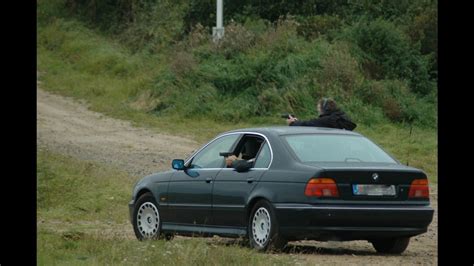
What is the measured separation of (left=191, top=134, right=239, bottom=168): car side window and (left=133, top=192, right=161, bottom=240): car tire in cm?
77

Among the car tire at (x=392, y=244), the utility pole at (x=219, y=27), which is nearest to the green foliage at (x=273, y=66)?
the utility pole at (x=219, y=27)

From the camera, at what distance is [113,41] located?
4328cm

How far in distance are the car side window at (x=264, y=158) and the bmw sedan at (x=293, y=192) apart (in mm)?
14

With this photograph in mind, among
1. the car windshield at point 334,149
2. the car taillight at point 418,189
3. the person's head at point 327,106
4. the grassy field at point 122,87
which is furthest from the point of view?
the grassy field at point 122,87

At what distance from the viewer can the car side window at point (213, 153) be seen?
45.5 ft

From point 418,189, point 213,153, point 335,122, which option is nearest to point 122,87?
point 335,122

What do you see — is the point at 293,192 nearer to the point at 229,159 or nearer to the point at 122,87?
the point at 229,159

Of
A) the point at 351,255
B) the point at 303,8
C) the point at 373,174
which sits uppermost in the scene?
the point at 303,8

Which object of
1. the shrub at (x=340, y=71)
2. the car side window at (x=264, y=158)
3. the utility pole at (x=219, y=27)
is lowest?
the car side window at (x=264, y=158)

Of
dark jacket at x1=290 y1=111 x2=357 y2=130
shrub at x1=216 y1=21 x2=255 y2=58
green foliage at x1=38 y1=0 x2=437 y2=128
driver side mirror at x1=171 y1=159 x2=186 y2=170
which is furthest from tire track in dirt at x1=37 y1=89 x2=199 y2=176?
driver side mirror at x1=171 y1=159 x2=186 y2=170

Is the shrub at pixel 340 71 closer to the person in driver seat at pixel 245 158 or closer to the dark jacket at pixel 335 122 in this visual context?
the dark jacket at pixel 335 122
